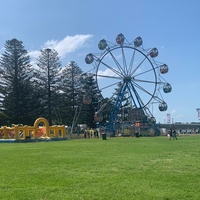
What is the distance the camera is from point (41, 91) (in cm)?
5894

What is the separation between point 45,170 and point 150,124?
128 feet

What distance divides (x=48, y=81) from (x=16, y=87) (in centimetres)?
622

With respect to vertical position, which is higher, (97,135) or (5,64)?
(5,64)

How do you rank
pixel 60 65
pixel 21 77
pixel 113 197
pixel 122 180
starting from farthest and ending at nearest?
pixel 60 65 → pixel 21 77 → pixel 122 180 → pixel 113 197

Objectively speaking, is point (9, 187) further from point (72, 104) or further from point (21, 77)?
point (72, 104)

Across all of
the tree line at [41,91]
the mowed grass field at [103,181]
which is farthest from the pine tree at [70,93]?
the mowed grass field at [103,181]

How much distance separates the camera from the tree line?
54.9 m

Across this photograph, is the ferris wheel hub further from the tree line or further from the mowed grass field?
the mowed grass field

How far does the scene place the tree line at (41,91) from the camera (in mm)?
54938

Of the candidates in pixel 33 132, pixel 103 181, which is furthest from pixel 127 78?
pixel 103 181

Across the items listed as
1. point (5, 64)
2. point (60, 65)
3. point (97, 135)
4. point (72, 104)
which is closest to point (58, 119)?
point (72, 104)

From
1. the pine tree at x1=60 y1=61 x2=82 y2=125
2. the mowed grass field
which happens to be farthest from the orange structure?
the mowed grass field

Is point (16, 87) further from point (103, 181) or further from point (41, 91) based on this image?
point (103, 181)

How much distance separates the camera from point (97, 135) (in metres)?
46.3
